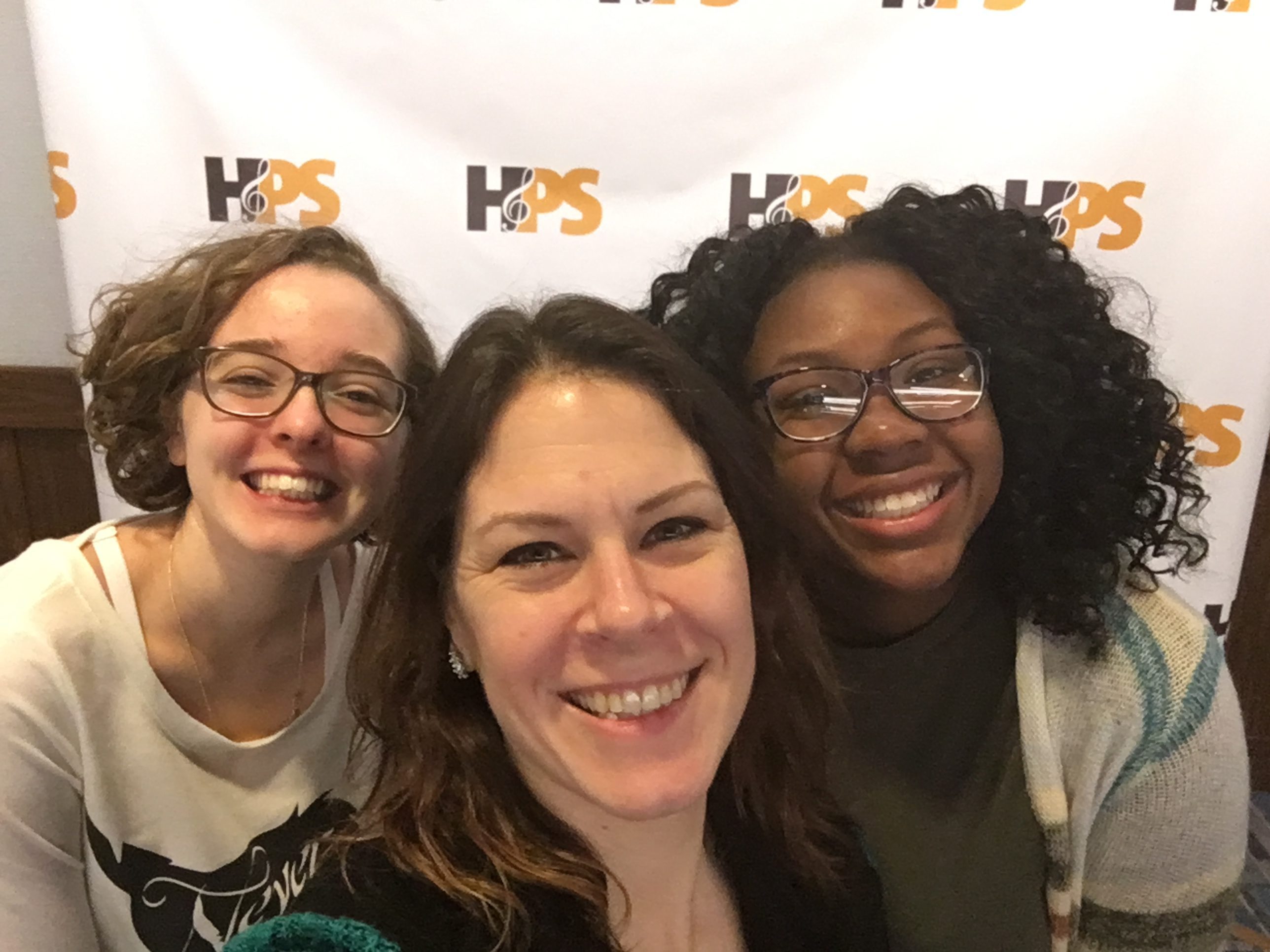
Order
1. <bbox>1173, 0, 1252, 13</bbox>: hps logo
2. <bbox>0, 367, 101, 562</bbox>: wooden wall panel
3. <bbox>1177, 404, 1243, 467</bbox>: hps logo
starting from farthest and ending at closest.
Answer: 1. <bbox>0, 367, 101, 562</bbox>: wooden wall panel
2. <bbox>1177, 404, 1243, 467</bbox>: hps logo
3. <bbox>1173, 0, 1252, 13</bbox>: hps logo

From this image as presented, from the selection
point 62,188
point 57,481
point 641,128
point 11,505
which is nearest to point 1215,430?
point 641,128

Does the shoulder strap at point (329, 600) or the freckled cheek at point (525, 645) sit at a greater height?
the freckled cheek at point (525, 645)

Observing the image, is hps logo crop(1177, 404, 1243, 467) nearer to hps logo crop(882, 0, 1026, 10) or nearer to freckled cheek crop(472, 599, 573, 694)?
hps logo crop(882, 0, 1026, 10)

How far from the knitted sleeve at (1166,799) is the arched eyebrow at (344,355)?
3.35 ft

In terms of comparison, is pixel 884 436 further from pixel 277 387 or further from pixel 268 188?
pixel 268 188

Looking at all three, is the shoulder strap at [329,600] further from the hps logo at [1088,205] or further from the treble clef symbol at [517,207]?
the hps logo at [1088,205]

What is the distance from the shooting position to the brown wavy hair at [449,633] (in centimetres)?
91

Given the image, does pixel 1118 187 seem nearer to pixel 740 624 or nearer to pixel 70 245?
pixel 740 624

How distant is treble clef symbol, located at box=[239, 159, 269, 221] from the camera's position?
1.80m

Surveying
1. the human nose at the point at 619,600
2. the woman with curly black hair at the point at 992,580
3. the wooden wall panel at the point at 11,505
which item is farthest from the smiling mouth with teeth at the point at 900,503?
the wooden wall panel at the point at 11,505

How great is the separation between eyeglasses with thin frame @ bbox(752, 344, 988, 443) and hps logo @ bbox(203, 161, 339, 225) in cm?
106

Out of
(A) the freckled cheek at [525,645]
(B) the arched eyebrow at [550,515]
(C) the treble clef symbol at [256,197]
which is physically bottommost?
(A) the freckled cheek at [525,645]

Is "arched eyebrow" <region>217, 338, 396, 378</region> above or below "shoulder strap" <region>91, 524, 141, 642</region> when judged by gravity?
above

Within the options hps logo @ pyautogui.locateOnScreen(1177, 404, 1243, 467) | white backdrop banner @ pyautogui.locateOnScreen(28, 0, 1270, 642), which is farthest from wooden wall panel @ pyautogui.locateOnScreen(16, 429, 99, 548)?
hps logo @ pyautogui.locateOnScreen(1177, 404, 1243, 467)
